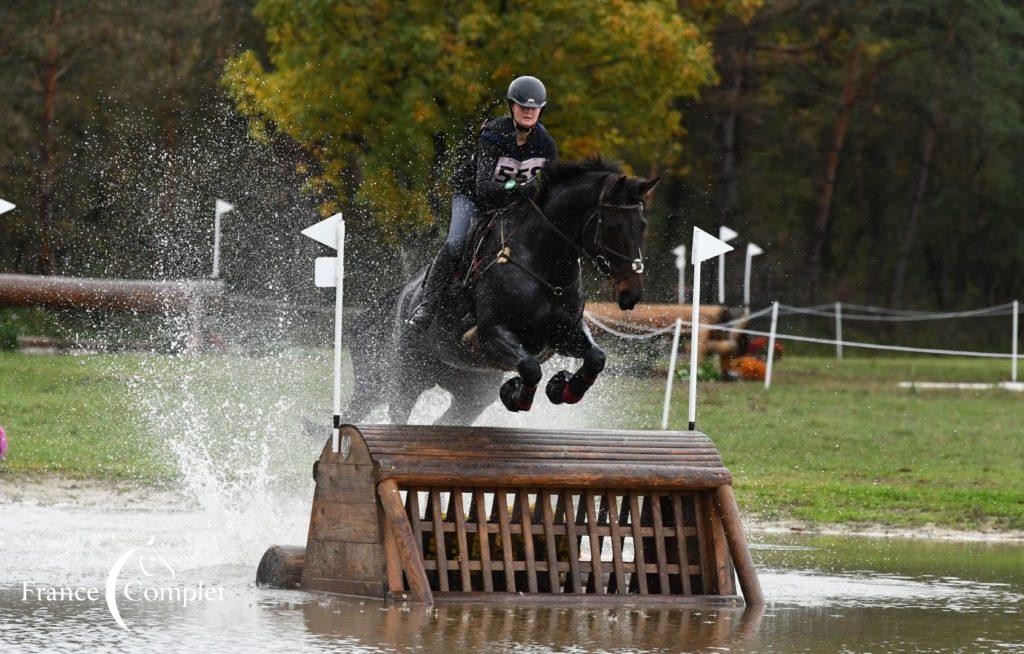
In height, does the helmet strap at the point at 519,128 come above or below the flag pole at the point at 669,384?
above

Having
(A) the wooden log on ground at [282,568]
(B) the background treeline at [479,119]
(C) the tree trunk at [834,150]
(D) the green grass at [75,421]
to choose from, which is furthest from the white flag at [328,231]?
(C) the tree trunk at [834,150]

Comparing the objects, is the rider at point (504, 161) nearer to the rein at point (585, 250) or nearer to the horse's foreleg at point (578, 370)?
the rein at point (585, 250)

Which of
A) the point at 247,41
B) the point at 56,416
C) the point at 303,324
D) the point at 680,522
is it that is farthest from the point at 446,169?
the point at 680,522

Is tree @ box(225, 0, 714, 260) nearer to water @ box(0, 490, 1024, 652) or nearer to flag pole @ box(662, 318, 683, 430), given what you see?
flag pole @ box(662, 318, 683, 430)

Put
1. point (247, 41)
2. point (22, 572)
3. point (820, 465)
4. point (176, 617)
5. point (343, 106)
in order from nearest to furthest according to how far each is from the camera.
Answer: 1. point (176, 617)
2. point (22, 572)
3. point (820, 465)
4. point (343, 106)
5. point (247, 41)

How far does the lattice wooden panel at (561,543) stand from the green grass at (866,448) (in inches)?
168

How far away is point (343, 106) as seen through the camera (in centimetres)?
2742

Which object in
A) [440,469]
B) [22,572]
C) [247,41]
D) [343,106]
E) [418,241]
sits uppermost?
[247,41]

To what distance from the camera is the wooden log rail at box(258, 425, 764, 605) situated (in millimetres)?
8406

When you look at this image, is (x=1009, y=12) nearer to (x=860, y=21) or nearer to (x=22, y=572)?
(x=860, y=21)

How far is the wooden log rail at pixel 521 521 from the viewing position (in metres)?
8.41

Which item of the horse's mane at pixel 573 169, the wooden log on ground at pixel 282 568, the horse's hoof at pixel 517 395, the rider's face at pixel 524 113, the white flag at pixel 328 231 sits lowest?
the wooden log on ground at pixel 282 568

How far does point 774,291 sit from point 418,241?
2137 cm

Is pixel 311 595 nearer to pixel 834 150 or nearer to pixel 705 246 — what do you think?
pixel 705 246
